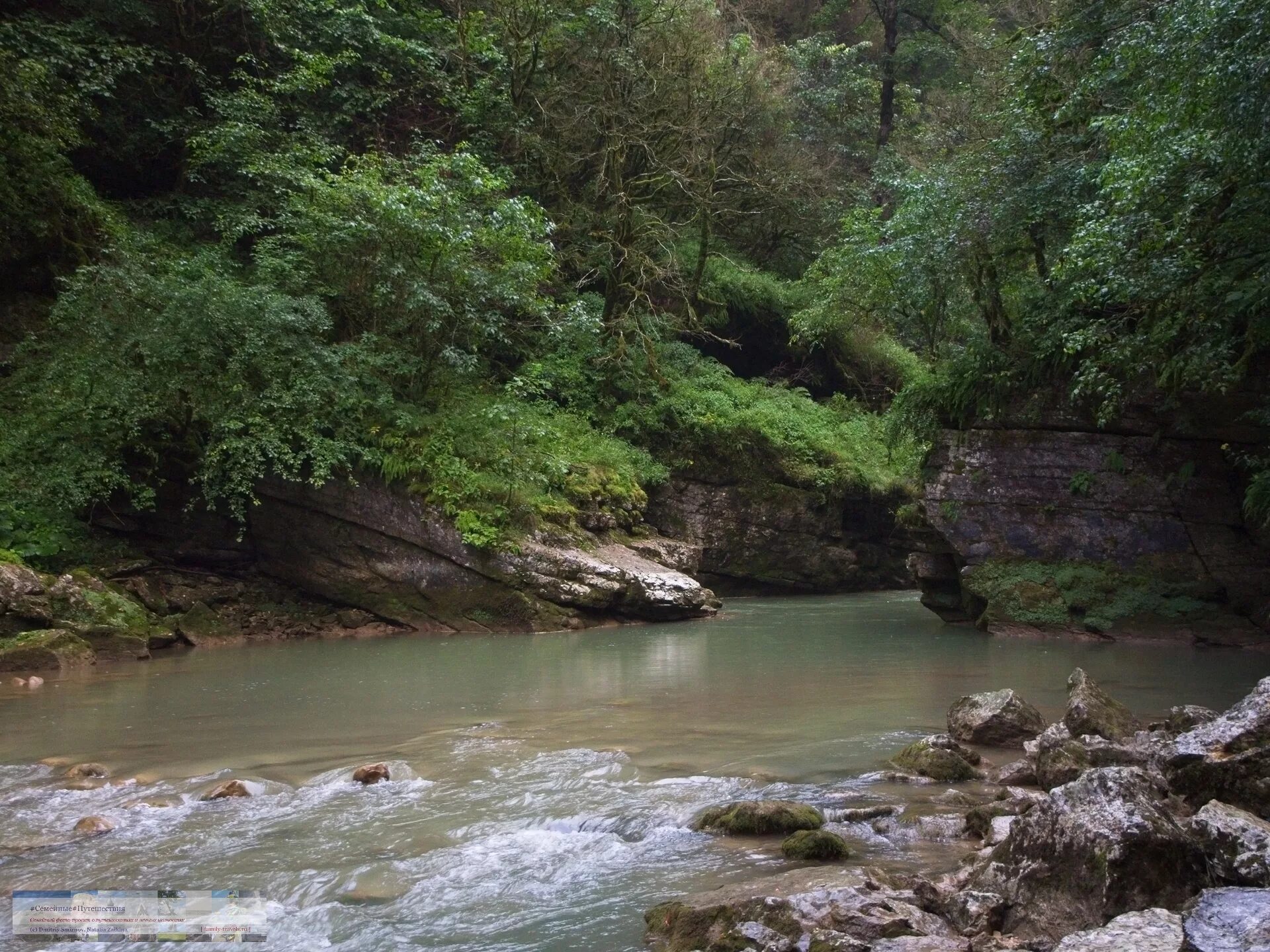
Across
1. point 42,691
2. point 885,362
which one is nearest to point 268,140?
point 42,691

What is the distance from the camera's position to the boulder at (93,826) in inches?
221

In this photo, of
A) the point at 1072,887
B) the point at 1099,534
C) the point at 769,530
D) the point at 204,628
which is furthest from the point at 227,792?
the point at 769,530

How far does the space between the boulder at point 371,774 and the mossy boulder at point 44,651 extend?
683 centimetres

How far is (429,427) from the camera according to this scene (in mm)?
16156

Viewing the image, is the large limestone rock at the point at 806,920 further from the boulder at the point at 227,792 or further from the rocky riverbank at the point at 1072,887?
the boulder at the point at 227,792

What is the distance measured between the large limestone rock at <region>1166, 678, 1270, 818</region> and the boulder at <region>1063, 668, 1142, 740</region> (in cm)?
123

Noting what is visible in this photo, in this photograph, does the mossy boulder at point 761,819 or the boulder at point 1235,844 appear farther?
the mossy boulder at point 761,819

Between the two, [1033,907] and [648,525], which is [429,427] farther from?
[1033,907]

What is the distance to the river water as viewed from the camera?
4.81 metres

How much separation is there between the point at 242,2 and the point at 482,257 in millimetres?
7706

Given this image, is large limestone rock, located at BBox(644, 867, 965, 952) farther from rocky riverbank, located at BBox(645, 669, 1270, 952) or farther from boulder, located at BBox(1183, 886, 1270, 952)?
boulder, located at BBox(1183, 886, 1270, 952)

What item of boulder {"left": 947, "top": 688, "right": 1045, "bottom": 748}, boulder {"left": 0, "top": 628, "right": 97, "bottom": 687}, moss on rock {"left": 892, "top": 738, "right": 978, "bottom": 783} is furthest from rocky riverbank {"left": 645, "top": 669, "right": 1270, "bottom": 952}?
boulder {"left": 0, "top": 628, "right": 97, "bottom": 687}

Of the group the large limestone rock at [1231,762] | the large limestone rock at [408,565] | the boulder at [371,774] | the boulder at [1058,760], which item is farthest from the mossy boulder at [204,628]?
the large limestone rock at [1231,762]

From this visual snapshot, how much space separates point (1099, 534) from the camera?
1427cm
